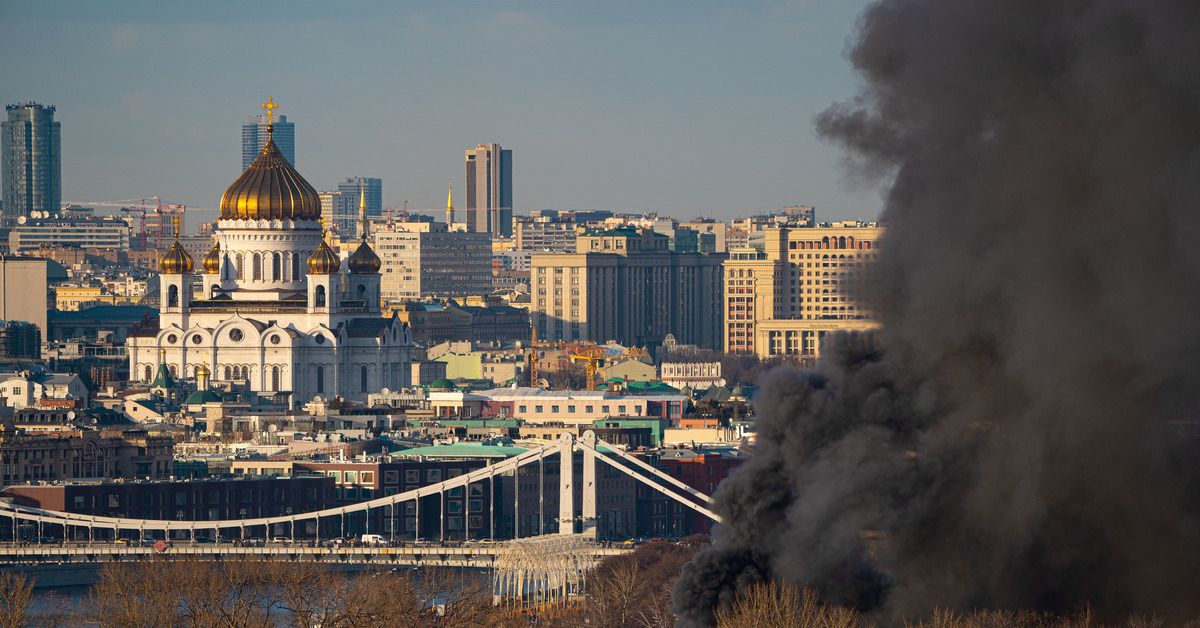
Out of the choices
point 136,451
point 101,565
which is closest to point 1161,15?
point 101,565

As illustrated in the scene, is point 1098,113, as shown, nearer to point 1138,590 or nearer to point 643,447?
point 1138,590

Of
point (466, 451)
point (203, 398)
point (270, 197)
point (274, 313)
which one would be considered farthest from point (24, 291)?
point (466, 451)

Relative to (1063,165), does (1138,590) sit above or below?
below

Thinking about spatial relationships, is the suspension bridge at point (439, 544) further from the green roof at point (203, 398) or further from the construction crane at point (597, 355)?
the construction crane at point (597, 355)

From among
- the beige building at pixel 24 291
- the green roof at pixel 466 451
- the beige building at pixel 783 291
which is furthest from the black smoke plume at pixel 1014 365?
the beige building at pixel 24 291

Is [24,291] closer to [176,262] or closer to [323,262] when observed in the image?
[176,262]

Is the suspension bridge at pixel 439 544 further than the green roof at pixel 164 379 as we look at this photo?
No

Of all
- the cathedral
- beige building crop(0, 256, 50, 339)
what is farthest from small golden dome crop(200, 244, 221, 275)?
beige building crop(0, 256, 50, 339)
